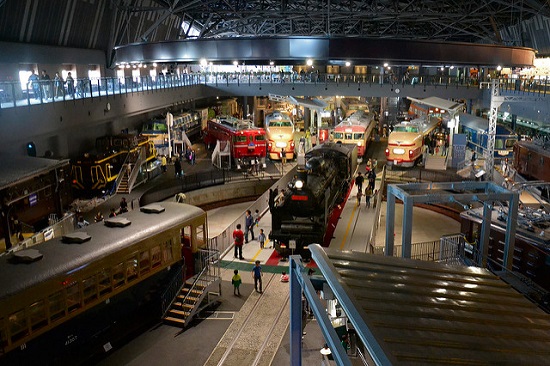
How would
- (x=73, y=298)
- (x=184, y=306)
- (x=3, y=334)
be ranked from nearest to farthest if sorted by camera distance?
(x=3, y=334) < (x=73, y=298) < (x=184, y=306)

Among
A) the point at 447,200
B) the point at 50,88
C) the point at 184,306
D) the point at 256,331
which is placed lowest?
the point at 256,331

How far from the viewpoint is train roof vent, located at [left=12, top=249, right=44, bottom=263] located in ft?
37.3

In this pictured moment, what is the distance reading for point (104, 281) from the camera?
1252 cm

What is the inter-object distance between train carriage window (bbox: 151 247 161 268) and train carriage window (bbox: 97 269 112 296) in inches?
62.1

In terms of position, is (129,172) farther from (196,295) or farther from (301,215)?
(196,295)

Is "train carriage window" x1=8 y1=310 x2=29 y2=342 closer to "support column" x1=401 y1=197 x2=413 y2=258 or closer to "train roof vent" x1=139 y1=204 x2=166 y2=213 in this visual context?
"train roof vent" x1=139 y1=204 x2=166 y2=213

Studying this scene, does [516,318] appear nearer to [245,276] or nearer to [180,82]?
[245,276]

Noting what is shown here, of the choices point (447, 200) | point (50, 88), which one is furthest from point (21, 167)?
point (447, 200)

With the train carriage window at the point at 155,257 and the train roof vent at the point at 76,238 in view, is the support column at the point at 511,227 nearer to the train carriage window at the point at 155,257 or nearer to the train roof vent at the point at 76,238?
the train carriage window at the point at 155,257

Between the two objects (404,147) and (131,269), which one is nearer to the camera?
(131,269)

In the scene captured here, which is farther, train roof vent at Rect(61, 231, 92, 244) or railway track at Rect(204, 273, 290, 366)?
train roof vent at Rect(61, 231, 92, 244)

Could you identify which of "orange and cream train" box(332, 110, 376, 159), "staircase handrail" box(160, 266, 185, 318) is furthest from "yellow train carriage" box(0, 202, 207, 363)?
"orange and cream train" box(332, 110, 376, 159)

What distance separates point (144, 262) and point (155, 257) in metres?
0.41

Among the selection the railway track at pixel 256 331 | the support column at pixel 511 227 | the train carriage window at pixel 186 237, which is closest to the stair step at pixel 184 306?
the railway track at pixel 256 331
